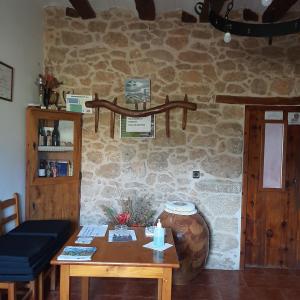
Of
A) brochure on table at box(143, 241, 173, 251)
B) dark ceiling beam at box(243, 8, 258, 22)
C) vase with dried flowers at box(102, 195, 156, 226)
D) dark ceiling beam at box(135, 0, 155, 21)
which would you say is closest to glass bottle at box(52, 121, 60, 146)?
vase with dried flowers at box(102, 195, 156, 226)

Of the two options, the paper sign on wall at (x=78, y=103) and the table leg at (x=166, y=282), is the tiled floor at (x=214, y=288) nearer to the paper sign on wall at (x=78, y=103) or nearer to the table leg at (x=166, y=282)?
the table leg at (x=166, y=282)

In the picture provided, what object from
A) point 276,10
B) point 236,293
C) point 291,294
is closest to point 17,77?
point 276,10

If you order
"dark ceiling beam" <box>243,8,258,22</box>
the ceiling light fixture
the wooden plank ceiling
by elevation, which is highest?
"dark ceiling beam" <box>243,8,258,22</box>

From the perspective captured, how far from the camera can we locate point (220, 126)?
12.2 ft

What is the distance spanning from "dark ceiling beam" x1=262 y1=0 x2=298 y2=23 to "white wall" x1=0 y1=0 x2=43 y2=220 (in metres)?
2.51

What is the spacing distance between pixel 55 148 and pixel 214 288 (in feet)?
7.32

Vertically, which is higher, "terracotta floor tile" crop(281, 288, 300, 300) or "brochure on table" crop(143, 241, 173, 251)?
"brochure on table" crop(143, 241, 173, 251)

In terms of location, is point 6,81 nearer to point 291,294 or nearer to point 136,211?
point 136,211

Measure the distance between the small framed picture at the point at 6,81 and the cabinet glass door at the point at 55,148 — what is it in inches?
20.6

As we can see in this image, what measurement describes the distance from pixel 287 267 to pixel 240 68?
7.87 feet

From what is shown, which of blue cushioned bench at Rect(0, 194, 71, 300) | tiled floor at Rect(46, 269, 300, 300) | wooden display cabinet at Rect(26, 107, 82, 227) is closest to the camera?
blue cushioned bench at Rect(0, 194, 71, 300)

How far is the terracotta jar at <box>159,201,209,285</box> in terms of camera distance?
3.21 m

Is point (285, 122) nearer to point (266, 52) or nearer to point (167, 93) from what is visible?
point (266, 52)

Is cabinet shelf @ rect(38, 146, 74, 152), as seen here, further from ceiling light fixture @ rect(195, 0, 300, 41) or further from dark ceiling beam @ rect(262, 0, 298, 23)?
dark ceiling beam @ rect(262, 0, 298, 23)
